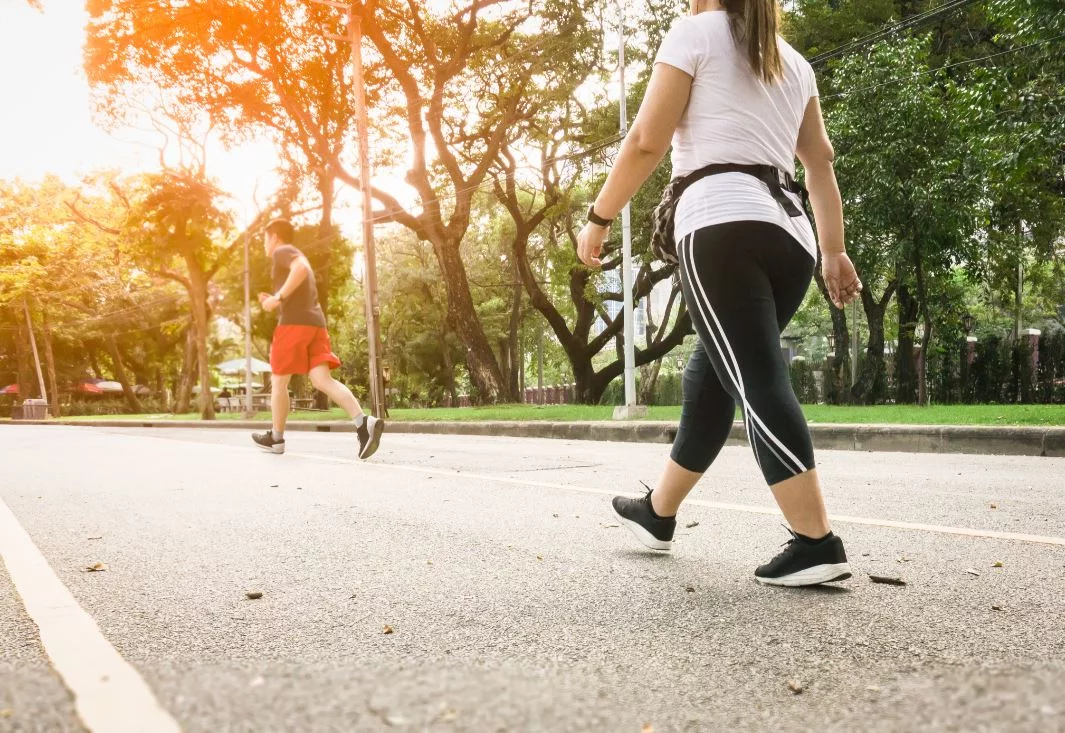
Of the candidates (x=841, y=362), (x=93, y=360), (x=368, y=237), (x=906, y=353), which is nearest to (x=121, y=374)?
(x=93, y=360)

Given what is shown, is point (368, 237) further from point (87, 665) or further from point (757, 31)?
point (87, 665)

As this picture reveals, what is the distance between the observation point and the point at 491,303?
1714 inches

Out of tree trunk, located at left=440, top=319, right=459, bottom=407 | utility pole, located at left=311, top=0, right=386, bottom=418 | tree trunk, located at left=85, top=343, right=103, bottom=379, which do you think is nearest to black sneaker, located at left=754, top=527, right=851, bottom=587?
utility pole, located at left=311, top=0, right=386, bottom=418

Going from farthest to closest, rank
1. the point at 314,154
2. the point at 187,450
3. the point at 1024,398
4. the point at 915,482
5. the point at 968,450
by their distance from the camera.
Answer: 1. the point at 314,154
2. the point at 1024,398
3. the point at 187,450
4. the point at 968,450
5. the point at 915,482

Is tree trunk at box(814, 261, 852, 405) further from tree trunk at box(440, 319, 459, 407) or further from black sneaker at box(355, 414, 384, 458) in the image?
tree trunk at box(440, 319, 459, 407)

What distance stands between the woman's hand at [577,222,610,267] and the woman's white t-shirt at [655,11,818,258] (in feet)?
1.01

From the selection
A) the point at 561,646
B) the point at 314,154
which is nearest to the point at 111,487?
the point at 561,646

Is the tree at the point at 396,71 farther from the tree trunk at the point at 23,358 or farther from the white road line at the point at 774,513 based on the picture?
the tree trunk at the point at 23,358

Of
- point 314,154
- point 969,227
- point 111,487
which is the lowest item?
point 111,487

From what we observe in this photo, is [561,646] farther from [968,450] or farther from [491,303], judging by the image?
[491,303]

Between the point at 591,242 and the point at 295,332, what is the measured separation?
5592 mm

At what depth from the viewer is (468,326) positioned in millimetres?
22812

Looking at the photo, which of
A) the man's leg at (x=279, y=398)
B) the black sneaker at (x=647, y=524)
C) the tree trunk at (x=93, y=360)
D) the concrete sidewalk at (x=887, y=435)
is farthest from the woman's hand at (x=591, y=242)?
the tree trunk at (x=93, y=360)

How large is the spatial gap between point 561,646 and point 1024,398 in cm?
2380
